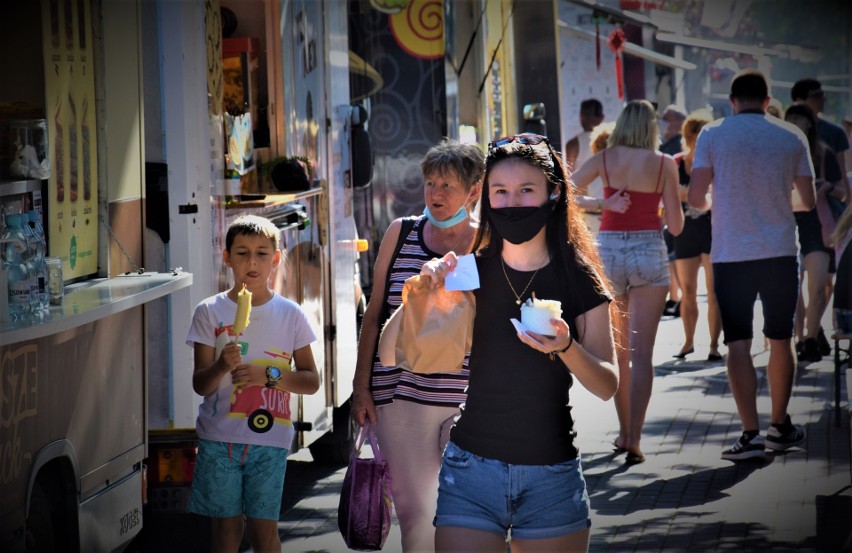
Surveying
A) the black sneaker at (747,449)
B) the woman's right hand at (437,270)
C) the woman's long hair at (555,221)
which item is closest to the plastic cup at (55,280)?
the woman's right hand at (437,270)

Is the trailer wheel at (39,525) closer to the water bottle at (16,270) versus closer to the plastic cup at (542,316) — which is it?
the water bottle at (16,270)

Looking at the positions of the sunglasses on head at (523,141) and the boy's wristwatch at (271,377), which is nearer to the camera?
the sunglasses on head at (523,141)

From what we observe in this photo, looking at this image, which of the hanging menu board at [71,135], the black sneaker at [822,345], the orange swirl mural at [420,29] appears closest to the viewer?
the hanging menu board at [71,135]

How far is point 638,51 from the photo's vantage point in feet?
98.7

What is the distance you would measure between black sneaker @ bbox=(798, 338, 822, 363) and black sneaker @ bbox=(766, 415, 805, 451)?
353 cm

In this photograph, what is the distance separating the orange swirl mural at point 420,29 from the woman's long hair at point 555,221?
9.08m

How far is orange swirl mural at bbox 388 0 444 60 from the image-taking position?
1295cm

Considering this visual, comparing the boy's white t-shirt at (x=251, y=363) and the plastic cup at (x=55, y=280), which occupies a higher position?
the plastic cup at (x=55, y=280)

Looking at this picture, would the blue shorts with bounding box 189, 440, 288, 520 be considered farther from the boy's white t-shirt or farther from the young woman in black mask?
the young woman in black mask

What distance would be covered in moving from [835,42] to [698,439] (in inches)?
994

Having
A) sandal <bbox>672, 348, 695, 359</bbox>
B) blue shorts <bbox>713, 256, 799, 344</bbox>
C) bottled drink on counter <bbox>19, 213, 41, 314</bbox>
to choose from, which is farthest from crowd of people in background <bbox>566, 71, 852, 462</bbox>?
bottled drink on counter <bbox>19, 213, 41, 314</bbox>

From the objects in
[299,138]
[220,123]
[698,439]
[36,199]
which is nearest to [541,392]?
[36,199]

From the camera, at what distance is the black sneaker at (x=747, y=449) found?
8016 mm

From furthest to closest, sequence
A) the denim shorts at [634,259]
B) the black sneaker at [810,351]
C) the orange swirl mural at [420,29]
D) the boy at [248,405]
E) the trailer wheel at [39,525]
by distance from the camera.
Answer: the orange swirl mural at [420,29] < the black sneaker at [810,351] < the denim shorts at [634,259] < the boy at [248,405] < the trailer wheel at [39,525]
